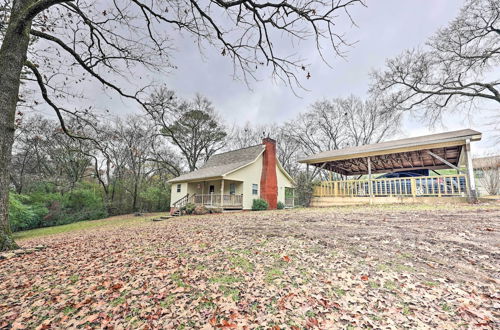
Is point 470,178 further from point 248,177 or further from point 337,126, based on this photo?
point 337,126

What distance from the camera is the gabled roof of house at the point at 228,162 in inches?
683

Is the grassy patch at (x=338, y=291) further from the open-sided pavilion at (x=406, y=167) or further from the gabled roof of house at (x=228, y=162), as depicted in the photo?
the gabled roof of house at (x=228, y=162)

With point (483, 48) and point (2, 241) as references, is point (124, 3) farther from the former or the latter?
point (483, 48)

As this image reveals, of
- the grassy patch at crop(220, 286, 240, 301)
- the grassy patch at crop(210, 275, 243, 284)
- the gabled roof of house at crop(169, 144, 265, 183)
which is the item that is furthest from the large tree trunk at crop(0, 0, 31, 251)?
the gabled roof of house at crop(169, 144, 265, 183)

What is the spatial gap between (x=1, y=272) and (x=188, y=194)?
54.1 feet

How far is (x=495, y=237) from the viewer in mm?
4504

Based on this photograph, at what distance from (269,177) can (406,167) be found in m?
10.2

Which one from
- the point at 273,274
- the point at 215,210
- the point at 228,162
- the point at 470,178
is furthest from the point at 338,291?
the point at 228,162

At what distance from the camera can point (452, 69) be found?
1428cm

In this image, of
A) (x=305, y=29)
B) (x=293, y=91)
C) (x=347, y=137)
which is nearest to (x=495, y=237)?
(x=293, y=91)

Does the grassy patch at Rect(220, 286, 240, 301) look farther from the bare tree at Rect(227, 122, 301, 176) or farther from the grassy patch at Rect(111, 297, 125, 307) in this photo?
the bare tree at Rect(227, 122, 301, 176)

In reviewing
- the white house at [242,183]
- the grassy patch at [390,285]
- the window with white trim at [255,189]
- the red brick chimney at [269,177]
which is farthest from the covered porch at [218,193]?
the grassy patch at [390,285]

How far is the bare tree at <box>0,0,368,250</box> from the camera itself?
14.4ft

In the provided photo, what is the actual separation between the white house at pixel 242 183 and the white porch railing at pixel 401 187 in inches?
210
